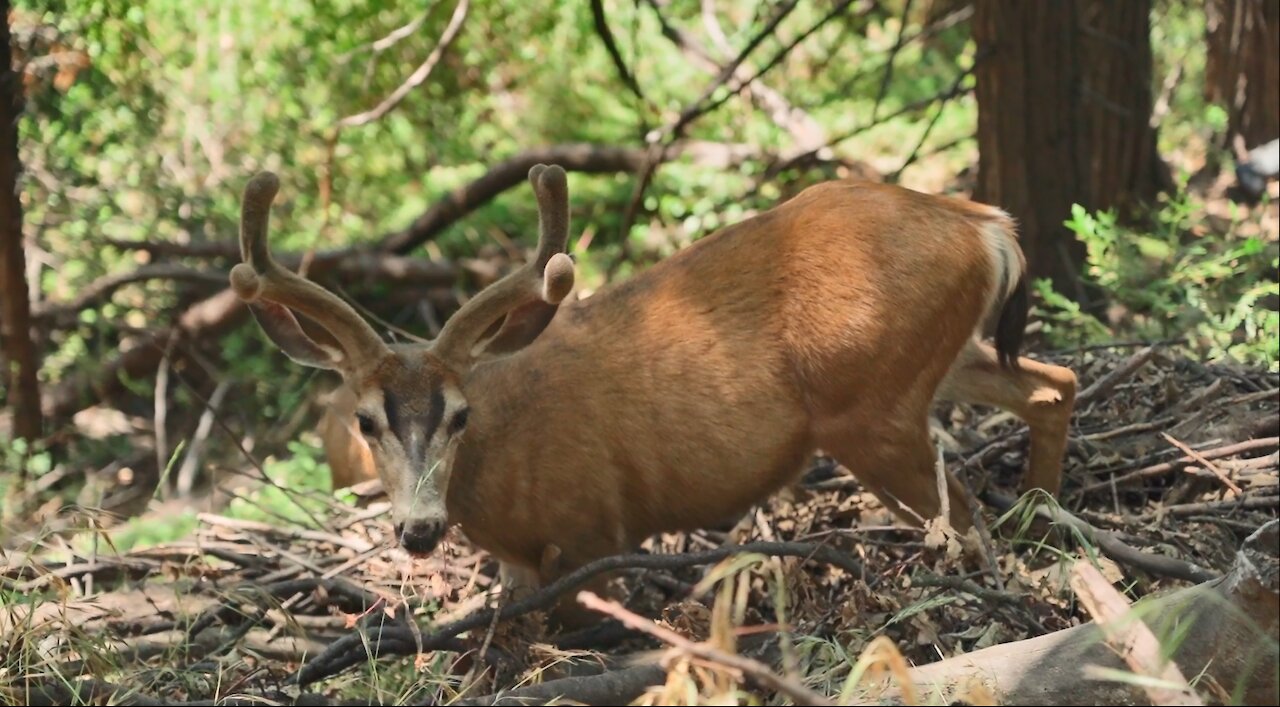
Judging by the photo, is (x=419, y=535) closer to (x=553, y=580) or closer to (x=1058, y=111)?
(x=553, y=580)

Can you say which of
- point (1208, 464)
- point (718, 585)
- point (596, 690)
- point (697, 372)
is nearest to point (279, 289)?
point (697, 372)

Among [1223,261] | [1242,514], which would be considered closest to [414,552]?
[1242,514]

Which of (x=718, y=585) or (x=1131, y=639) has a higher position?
(x=1131, y=639)

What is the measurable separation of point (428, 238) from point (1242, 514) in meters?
6.86

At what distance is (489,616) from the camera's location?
14.1ft

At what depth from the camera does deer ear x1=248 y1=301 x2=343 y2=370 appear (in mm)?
5059

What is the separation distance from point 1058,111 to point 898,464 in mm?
3080

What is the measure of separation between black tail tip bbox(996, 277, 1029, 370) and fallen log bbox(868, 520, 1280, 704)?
Result: 6.70 ft

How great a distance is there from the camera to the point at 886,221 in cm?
488

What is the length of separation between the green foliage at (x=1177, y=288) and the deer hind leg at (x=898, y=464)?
1809 millimetres

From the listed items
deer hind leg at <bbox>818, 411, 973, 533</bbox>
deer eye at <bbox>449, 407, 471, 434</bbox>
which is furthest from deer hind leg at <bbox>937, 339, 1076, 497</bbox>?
deer eye at <bbox>449, 407, 471, 434</bbox>

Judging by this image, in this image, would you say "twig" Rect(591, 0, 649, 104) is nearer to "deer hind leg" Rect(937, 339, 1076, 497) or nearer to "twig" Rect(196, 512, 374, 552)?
"deer hind leg" Rect(937, 339, 1076, 497)

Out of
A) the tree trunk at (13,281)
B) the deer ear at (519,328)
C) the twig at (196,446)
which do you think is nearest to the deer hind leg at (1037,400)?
the deer ear at (519,328)

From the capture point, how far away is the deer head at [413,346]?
15.4 feet
